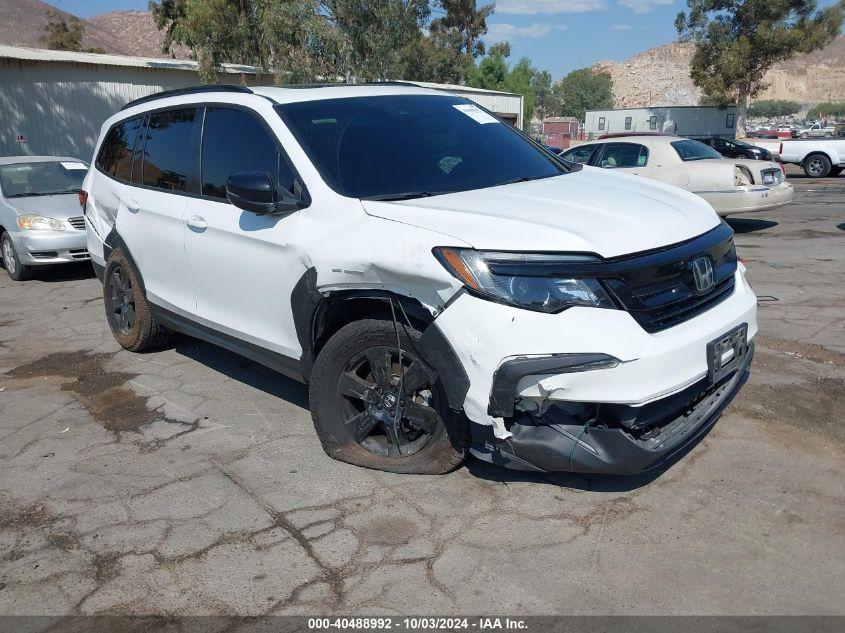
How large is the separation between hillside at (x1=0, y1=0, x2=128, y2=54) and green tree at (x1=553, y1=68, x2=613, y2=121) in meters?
80.0

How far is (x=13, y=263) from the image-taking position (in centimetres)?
959

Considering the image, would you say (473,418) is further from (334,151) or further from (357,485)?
(334,151)

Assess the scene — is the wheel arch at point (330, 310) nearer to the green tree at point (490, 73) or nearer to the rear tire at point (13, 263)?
the rear tire at point (13, 263)

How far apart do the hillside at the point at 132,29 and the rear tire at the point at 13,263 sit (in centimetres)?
14506

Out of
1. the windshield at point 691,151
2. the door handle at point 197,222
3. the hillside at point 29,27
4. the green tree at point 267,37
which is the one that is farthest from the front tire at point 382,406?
the hillside at point 29,27

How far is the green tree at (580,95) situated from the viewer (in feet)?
363

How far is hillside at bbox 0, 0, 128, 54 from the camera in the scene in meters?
140

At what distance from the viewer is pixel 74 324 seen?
286 inches

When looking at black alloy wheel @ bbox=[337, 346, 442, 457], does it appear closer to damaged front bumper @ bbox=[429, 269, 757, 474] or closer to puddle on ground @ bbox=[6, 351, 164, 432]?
damaged front bumper @ bbox=[429, 269, 757, 474]

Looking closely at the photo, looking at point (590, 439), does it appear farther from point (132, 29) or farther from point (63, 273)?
point (132, 29)

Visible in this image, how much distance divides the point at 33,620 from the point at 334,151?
8.36 feet

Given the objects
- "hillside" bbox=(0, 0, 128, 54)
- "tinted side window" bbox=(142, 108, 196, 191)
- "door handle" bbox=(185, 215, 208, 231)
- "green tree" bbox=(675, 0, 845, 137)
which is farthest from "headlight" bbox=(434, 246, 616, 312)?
"hillside" bbox=(0, 0, 128, 54)

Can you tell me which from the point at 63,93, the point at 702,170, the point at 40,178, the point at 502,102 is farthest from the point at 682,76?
the point at 40,178

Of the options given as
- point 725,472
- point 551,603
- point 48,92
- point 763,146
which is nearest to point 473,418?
point 551,603
